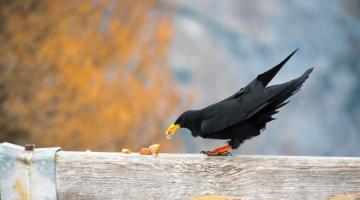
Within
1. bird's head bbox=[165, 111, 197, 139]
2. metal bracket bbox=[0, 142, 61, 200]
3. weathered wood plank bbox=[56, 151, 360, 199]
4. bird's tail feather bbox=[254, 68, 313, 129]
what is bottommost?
weathered wood plank bbox=[56, 151, 360, 199]

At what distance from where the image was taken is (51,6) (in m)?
8.42

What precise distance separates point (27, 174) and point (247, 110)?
37.5 inches

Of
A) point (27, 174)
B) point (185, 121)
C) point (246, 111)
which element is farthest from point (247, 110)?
point (27, 174)

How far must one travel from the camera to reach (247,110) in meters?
2.43

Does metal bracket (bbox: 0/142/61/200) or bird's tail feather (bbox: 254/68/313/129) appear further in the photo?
bird's tail feather (bbox: 254/68/313/129)

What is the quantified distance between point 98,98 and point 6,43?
1.58 meters

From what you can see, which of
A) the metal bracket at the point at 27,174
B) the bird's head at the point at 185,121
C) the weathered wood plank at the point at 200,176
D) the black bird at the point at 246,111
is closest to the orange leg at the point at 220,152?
the black bird at the point at 246,111

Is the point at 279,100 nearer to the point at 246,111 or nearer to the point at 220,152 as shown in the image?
the point at 246,111

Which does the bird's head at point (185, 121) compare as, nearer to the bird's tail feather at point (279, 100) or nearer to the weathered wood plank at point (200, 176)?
the bird's tail feather at point (279, 100)

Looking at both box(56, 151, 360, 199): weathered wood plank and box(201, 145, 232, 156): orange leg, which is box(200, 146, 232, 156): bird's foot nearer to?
box(201, 145, 232, 156): orange leg

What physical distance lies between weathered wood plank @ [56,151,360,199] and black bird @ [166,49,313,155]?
245 millimetres

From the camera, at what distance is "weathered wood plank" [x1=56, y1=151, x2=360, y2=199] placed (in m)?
Result: 2.01

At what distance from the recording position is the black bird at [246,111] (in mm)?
2375

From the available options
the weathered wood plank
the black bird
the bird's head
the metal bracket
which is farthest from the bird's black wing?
the metal bracket
